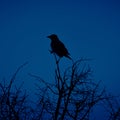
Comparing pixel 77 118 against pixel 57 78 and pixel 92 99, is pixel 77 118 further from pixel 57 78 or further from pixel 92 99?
pixel 57 78

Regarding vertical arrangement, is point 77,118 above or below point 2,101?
above

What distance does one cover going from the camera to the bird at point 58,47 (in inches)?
455

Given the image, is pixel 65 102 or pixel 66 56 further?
pixel 66 56

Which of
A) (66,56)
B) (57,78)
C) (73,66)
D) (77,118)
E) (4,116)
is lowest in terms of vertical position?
(4,116)

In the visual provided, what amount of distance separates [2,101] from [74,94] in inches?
101

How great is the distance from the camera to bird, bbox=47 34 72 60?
37.9 feet

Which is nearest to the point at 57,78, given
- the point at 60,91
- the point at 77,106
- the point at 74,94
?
the point at 60,91

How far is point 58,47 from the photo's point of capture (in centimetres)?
1159

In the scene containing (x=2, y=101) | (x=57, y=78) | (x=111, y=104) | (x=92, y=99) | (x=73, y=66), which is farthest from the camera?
(x=111, y=104)

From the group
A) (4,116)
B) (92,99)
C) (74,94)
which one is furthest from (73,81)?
(4,116)

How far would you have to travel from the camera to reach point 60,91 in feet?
25.7

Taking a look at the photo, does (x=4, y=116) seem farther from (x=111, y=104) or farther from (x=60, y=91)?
(x=111, y=104)

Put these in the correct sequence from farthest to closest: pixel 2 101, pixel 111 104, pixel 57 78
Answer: pixel 111 104
pixel 57 78
pixel 2 101

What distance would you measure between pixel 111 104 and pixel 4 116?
574cm
